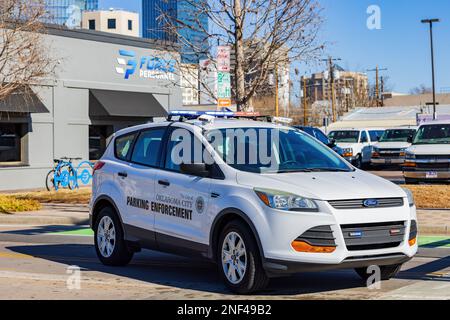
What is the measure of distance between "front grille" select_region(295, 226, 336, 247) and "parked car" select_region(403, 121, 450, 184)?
48.7 feet

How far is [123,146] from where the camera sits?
10211 millimetres

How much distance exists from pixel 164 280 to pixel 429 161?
566 inches

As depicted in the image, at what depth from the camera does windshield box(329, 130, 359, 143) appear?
36.2 meters

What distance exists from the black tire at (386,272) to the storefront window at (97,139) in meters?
22.3

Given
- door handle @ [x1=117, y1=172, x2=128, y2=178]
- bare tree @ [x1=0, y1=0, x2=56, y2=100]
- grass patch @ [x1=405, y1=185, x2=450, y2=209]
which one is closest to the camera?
door handle @ [x1=117, y1=172, x2=128, y2=178]

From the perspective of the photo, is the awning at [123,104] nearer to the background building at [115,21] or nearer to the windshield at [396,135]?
the windshield at [396,135]

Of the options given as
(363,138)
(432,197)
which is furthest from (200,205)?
(363,138)

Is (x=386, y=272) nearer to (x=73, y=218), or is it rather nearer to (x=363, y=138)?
(x=73, y=218)

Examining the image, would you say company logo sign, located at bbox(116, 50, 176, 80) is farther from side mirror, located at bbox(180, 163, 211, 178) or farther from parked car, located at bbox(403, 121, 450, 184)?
side mirror, located at bbox(180, 163, 211, 178)

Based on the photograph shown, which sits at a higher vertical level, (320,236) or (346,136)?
(346,136)

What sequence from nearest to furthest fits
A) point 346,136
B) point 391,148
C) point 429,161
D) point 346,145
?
1. point 429,161
2. point 391,148
3. point 346,145
4. point 346,136

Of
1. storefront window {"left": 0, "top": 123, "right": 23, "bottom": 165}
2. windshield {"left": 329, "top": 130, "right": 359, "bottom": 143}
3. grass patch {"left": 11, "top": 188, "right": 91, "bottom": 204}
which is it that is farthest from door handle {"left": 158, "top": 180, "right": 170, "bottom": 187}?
windshield {"left": 329, "top": 130, "right": 359, "bottom": 143}

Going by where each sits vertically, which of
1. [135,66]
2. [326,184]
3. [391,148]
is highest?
[135,66]

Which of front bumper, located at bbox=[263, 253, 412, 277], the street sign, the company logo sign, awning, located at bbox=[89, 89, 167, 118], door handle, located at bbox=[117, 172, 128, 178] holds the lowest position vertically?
front bumper, located at bbox=[263, 253, 412, 277]
